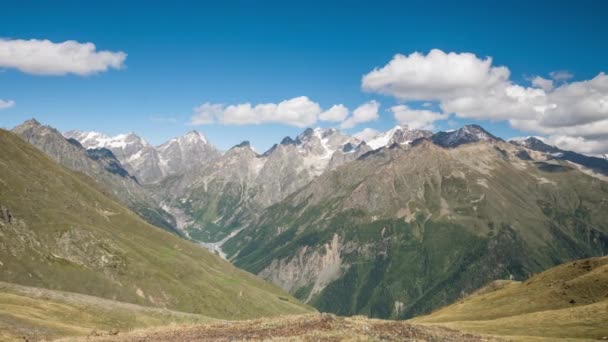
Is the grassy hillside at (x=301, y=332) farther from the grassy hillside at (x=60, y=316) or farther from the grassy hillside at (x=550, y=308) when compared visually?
the grassy hillside at (x=550, y=308)

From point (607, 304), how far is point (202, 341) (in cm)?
6601

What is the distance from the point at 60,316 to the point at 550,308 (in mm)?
98706

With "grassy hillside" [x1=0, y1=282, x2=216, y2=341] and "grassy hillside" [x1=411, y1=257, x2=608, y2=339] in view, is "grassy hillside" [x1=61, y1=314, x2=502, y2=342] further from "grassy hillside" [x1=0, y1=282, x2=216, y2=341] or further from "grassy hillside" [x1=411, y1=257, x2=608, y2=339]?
"grassy hillside" [x1=411, y1=257, x2=608, y2=339]

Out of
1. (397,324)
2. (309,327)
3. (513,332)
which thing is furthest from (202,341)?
(513,332)

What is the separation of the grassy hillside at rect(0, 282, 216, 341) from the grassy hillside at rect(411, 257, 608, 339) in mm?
56085

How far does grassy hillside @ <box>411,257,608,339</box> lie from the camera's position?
6975 centimetres

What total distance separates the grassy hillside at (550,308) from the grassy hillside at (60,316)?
56085mm

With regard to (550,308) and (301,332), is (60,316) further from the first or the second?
(550,308)

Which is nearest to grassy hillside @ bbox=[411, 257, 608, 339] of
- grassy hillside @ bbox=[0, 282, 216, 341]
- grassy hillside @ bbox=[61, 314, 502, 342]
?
grassy hillside @ bbox=[61, 314, 502, 342]

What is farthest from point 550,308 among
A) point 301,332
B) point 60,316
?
point 60,316

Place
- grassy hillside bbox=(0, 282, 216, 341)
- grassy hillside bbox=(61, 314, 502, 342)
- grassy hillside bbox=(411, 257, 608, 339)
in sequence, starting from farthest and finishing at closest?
grassy hillside bbox=(0, 282, 216, 341)
grassy hillside bbox=(411, 257, 608, 339)
grassy hillside bbox=(61, 314, 502, 342)

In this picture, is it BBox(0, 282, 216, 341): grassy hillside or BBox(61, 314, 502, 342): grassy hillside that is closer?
BBox(61, 314, 502, 342): grassy hillside

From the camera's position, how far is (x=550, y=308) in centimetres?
9538

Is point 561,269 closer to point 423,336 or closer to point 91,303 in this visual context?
point 423,336
